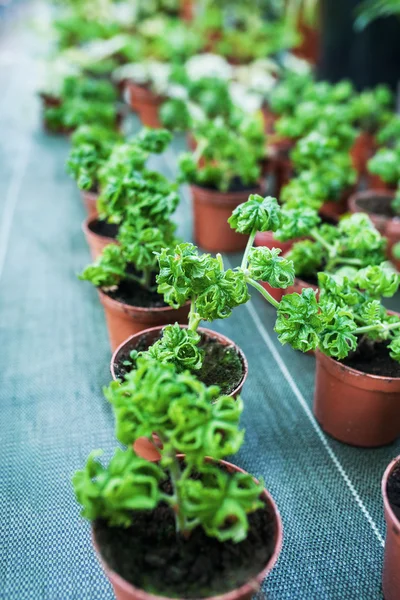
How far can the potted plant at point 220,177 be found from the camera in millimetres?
2455

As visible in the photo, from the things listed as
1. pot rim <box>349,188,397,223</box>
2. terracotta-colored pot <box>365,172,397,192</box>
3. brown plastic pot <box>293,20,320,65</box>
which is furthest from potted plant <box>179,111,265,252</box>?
brown plastic pot <box>293,20,320,65</box>

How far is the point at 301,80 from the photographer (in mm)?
3422

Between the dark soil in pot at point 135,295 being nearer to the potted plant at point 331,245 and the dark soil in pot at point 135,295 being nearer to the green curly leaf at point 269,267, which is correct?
the potted plant at point 331,245

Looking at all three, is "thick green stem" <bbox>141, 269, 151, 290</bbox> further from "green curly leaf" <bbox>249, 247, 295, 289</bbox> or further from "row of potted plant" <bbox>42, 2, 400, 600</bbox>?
"green curly leaf" <bbox>249, 247, 295, 289</bbox>

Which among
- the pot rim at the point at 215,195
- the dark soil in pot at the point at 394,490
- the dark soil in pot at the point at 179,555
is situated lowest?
the dark soil in pot at the point at 179,555

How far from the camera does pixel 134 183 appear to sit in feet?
5.63

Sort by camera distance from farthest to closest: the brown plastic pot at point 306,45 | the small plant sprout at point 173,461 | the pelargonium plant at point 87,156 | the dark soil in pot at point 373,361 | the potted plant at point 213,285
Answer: the brown plastic pot at point 306,45 < the pelargonium plant at point 87,156 < the dark soil in pot at point 373,361 < the potted plant at point 213,285 < the small plant sprout at point 173,461

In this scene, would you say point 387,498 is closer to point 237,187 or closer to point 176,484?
point 176,484

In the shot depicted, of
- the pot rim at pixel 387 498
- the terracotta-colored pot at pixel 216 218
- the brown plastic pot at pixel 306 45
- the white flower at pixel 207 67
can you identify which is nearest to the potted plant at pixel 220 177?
the terracotta-colored pot at pixel 216 218

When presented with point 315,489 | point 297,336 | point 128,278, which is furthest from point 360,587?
point 128,278

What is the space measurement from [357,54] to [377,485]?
3144mm

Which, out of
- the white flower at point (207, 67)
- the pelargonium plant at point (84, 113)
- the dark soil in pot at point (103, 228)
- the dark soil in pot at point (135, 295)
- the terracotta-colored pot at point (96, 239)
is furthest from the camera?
the white flower at point (207, 67)

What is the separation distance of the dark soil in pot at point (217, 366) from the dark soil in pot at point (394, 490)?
17.5 inches

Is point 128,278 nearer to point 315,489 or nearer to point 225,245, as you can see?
point 225,245
